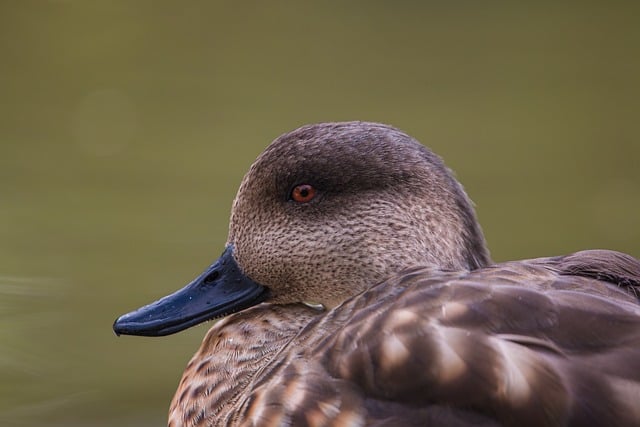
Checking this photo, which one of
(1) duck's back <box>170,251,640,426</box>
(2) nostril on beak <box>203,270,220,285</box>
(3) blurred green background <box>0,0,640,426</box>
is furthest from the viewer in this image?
(3) blurred green background <box>0,0,640,426</box>

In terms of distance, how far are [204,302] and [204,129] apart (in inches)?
153

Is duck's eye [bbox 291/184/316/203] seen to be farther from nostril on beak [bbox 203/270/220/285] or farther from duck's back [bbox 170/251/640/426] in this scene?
duck's back [bbox 170/251/640/426]

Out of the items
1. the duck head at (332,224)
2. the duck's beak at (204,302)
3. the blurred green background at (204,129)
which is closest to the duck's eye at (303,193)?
the duck head at (332,224)

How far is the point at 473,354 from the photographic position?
259 cm

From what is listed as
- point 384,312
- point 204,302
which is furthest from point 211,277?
point 384,312

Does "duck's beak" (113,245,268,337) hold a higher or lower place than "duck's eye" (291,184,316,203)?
lower

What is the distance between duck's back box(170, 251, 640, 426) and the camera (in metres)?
2.52

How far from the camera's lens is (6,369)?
4609 mm

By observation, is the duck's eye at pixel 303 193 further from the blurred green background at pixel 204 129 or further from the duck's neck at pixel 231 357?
the blurred green background at pixel 204 129

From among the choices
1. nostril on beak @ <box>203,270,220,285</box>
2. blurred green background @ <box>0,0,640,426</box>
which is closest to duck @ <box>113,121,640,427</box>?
nostril on beak @ <box>203,270,220,285</box>

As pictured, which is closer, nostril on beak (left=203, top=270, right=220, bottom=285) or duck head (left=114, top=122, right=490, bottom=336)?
duck head (left=114, top=122, right=490, bottom=336)

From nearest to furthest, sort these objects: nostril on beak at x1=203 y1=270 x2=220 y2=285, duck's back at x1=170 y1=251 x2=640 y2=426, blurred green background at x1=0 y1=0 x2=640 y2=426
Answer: duck's back at x1=170 y1=251 x2=640 y2=426 → nostril on beak at x1=203 y1=270 x2=220 y2=285 → blurred green background at x1=0 y1=0 x2=640 y2=426

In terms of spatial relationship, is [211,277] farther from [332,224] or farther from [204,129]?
[204,129]

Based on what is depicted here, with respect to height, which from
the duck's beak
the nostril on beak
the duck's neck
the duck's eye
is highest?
the duck's eye
